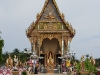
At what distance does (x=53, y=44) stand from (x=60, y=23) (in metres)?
3.32

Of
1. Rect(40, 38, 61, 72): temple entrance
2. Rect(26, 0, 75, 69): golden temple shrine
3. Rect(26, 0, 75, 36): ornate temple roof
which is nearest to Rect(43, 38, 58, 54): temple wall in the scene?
Rect(40, 38, 61, 72): temple entrance

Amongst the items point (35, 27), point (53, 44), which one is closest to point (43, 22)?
point (35, 27)

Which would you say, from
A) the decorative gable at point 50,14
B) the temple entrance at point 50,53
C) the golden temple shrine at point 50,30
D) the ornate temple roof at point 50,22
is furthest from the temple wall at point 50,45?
the decorative gable at point 50,14

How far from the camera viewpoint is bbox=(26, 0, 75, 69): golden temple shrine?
29641 millimetres

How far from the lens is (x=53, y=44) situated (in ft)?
106

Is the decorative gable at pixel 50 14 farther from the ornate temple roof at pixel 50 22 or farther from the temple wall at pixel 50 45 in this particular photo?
the temple wall at pixel 50 45

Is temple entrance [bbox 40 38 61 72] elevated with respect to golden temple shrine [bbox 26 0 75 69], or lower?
lower

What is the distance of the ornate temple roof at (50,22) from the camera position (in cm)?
2962

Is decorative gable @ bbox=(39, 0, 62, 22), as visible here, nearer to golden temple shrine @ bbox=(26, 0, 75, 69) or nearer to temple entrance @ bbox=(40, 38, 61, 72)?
golden temple shrine @ bbox=(26, 0, 75, 69)

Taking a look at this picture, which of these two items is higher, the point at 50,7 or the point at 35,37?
the point at 50,7

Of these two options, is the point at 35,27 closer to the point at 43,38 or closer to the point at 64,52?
the point at 43,38

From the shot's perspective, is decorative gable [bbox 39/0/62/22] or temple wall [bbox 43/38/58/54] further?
temple wall [bbox 43/38/58/54]

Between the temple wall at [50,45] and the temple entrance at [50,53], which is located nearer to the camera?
the temple entrance at [50,53]

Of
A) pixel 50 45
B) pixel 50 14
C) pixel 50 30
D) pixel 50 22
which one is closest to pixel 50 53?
pixel 50 45
